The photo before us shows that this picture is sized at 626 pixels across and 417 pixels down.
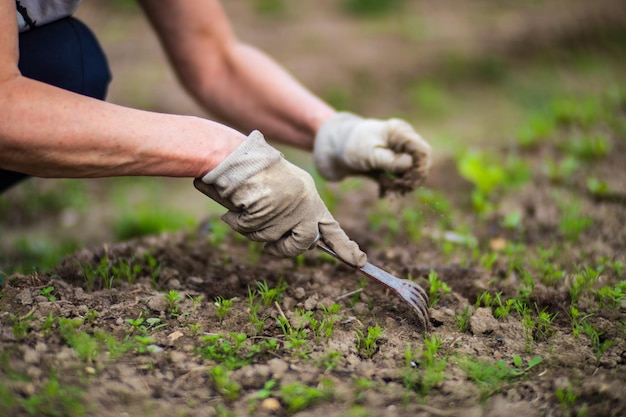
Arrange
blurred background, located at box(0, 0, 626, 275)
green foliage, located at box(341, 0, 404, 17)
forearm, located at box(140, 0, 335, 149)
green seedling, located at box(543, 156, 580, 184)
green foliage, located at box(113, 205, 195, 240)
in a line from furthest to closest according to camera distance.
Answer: green foliage, located at box(341, 0, 404, 17) → blurred background, located at box(0, 0, 626, 275) → green foliage, located at box(113, 205, 195, 240) → green seedling, located at box(543, 156, 580, 184) → forearm, located at box(140, 0, 335, 149)

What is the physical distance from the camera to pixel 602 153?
3520 mm

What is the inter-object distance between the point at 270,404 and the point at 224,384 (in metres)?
0.15

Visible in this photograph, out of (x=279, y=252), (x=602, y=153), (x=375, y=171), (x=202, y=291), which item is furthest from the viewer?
(x=602, y=153)

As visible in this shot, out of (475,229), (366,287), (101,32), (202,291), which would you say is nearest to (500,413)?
(366,287)

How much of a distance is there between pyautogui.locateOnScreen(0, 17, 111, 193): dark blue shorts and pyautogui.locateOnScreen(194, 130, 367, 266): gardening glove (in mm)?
831

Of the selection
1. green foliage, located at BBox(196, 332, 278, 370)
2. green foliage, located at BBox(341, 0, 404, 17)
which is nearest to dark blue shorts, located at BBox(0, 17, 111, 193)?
green foliage, located at BBox(196, 332, 278, 370)

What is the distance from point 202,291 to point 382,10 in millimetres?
5711

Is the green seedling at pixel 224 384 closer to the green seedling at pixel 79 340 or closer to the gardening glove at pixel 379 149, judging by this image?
the green seedling at pixel 79 340

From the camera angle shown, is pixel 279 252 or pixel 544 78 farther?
pixel 544 78

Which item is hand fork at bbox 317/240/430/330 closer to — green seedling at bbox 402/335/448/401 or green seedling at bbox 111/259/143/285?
green seedling at bbox 402/335/448/401

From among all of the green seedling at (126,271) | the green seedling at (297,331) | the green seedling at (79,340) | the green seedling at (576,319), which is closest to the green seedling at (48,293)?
the green seedling at (79,340)

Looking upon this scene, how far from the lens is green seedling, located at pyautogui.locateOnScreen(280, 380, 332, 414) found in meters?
1.67

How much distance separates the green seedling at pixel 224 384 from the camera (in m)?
1.70

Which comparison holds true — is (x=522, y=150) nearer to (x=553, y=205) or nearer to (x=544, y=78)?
(x=553, y=205)
